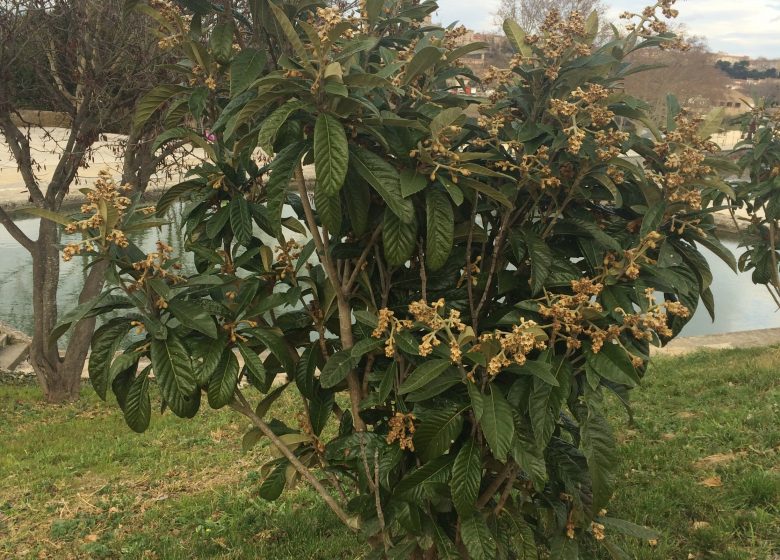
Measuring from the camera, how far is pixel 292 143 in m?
2.06

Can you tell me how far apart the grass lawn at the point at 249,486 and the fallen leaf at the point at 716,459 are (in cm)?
1

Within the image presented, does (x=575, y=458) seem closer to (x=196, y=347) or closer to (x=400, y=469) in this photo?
(x=400, y=469)

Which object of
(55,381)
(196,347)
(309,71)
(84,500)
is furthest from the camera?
(55,381)

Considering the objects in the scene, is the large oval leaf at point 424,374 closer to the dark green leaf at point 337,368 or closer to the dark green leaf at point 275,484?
the dark green leaf at point 337,368

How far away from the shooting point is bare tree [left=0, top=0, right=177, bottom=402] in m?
7.33

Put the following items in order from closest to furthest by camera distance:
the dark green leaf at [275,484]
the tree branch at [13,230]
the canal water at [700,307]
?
1. the dark green leaf at [275,484]
2. the tree branch at [13,230]
3. the canal water at [700,307]

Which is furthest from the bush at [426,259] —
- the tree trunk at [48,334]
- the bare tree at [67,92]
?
the tree trunk at [48,334]

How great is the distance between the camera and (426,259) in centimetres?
232

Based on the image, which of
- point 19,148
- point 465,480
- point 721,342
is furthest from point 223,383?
point 721,342

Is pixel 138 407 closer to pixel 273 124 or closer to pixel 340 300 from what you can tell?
pixel 340 300

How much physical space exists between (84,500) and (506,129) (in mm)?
3829

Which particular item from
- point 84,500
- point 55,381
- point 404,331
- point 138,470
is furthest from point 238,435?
point 404,331

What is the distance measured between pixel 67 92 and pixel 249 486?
546 centimetres

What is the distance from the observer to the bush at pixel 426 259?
201 centimetres
